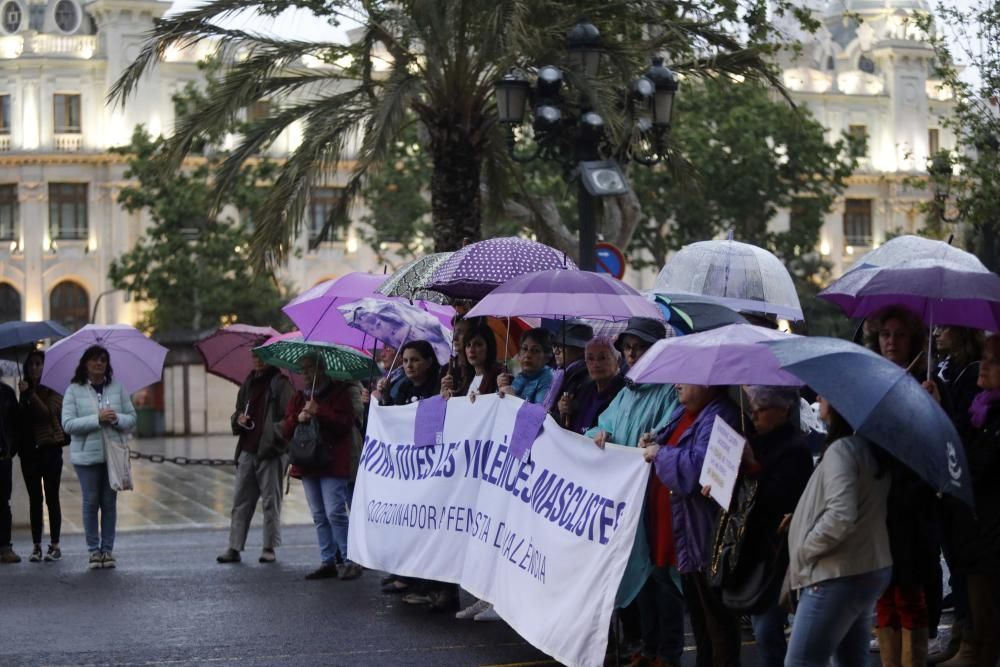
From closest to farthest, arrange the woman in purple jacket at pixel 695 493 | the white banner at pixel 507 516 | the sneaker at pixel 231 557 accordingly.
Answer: the woman in purple jacket at pixel 695 493, the white banner at pixel 507 516, the sneaker at pixel 231 557

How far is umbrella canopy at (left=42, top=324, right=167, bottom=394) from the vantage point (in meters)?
14.0

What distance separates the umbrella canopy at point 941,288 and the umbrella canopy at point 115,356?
7.11 metres

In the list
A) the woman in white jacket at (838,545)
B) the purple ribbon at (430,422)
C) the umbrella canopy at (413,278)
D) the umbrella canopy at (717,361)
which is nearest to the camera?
the woman in white jacket at (838,545)

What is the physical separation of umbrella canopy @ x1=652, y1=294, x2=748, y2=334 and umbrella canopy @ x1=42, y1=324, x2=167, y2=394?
5894 mm

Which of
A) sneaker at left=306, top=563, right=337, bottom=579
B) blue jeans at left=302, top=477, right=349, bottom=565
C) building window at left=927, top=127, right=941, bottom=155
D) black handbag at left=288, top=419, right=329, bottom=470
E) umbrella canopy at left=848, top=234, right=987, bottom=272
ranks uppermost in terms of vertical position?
building window at left=927, top=127, right=941, bottom=155

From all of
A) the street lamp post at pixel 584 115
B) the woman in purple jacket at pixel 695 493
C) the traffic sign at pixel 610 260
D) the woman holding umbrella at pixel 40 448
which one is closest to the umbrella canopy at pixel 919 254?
the woman in purple jacket at pixel 695 493

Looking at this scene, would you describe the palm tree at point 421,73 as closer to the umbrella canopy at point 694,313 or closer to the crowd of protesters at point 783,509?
the crowd of protesters at point 783,509

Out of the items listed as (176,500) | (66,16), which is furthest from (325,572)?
(66,16)

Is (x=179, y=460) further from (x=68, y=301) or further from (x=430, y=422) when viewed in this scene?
(x=68, y=301)

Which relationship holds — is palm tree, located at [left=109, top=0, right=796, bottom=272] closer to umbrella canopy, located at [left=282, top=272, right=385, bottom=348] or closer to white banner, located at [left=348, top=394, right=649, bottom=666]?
umbrella canopy, located at [left=282, top=272, right=385, bottom=348]

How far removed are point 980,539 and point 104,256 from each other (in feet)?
201

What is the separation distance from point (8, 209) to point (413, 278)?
5847cm

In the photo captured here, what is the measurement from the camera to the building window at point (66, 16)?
2657 inches

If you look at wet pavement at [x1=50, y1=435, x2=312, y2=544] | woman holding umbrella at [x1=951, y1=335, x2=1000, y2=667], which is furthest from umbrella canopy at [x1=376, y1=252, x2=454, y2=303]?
wet pavement at [x1=50, y1=435, x2=312, y2=544]
